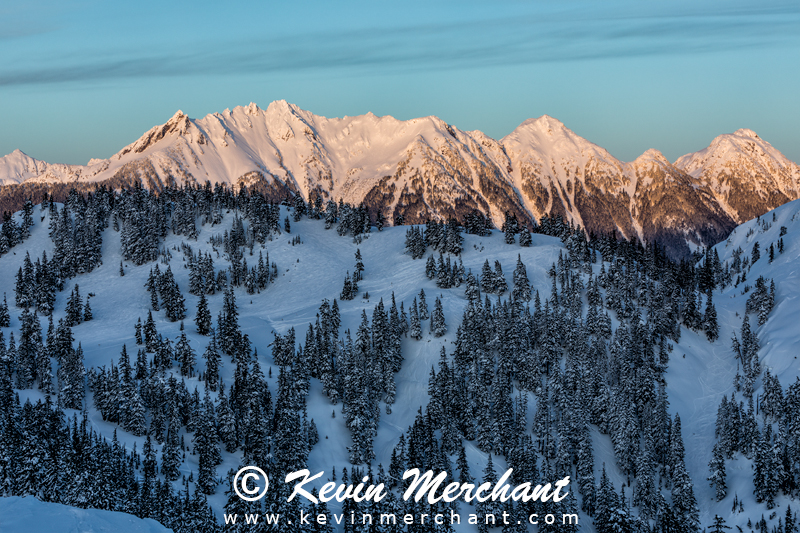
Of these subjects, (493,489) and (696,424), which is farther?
(696,424)

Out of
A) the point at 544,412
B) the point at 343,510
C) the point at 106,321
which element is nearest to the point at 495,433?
the point at 544,412

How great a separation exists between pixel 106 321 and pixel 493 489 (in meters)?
107

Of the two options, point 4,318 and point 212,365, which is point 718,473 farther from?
point 4,318

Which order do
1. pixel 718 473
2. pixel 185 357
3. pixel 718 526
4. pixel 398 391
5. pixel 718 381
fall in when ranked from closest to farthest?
pixel 718 526, pixel 718 473, pixel 185 357, pixel 398 391, pixel 718 381

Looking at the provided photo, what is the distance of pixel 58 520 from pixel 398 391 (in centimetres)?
10180

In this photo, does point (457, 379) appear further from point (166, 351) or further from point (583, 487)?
point (166, 351)

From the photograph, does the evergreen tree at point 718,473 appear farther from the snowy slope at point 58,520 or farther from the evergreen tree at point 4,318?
the evergreen tree at point 4,318

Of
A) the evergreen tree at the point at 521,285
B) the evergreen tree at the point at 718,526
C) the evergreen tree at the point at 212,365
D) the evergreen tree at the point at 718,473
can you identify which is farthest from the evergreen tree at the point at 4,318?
the evergreen tree at the point at 718,473

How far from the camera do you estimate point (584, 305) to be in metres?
182

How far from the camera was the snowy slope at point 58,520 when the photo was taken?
5009 cm

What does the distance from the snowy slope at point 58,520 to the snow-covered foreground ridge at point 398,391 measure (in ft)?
112

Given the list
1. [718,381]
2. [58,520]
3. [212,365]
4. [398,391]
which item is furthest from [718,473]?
[58,520]

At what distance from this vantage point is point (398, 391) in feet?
494

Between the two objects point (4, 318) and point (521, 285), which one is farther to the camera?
point (521, 285)
